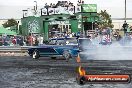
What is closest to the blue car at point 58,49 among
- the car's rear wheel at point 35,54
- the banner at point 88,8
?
the car's rear wheel at point 35,54

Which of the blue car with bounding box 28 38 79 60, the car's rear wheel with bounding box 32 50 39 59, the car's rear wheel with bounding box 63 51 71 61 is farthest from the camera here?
the car's rear wheel with bounding box 32 50 39 59

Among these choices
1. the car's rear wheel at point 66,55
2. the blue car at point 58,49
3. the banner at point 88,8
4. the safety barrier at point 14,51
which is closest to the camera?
the blue car at point 58,49

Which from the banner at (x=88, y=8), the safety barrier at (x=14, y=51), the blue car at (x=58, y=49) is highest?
the banner at (x=88, y=8)

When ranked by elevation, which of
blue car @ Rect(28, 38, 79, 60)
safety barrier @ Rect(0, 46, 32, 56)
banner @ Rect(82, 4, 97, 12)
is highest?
banner @ Rect(82, 4, 97, 12)

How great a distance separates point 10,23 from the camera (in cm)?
12350

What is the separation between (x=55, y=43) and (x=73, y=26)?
3595 centimetres

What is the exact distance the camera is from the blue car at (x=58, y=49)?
2773 centimetres

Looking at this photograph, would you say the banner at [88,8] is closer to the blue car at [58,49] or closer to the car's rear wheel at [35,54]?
the car's rear wheel at [35,54]

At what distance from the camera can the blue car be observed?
2773cm

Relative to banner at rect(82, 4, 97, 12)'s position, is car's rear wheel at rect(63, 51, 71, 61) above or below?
below

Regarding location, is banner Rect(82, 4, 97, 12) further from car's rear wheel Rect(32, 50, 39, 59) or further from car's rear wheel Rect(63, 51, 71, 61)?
car's rear wheel Rect(63, 51, 71, 61)

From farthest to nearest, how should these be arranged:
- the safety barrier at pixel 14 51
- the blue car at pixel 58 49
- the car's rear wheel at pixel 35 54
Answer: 1. the safety barrier at pixel 14 51
2. the car's rear wheel at pixel 35 54
3. the blue car at pixel 58 49

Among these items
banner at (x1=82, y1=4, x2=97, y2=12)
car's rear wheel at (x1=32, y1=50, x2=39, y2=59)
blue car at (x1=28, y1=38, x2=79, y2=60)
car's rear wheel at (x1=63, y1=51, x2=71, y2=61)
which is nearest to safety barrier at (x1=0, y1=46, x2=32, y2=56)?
car's rear wheel at (x1=32, y1=50, x2=39, y2=59)

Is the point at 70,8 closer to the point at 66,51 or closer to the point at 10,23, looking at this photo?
the point at 66,51
